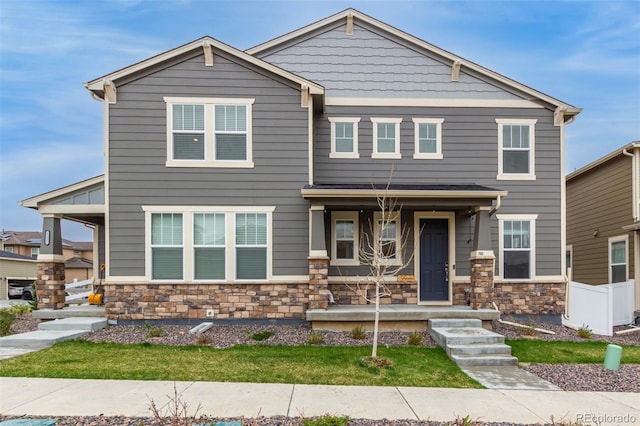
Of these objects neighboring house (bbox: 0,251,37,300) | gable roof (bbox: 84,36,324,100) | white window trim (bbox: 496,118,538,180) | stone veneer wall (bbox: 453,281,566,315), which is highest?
gable roof (bbox: 84,36,324,100)

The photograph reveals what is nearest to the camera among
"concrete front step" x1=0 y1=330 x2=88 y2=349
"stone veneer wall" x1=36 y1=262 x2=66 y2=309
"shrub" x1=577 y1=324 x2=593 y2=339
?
"concrete front step" x1=0 y1=330 x2=88 y2=349

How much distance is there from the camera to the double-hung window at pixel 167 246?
10320 millimetres

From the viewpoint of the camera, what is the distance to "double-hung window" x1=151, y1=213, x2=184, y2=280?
10320mm

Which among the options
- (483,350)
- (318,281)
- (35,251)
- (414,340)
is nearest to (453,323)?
(414,340)

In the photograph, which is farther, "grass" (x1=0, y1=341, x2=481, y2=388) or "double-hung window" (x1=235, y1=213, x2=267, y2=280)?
"double-hung window" (x1=235, y1=213, x2=267, y2=280)

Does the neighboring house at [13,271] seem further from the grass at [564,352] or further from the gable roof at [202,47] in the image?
the grass at [564,352]

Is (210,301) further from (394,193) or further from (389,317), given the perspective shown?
(394,193)

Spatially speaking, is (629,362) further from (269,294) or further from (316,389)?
(269,294)

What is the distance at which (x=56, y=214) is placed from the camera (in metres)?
10.8

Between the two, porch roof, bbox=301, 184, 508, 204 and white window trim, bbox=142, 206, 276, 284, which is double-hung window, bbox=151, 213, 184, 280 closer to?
white window trim, bbox=142, 206, 276, 284

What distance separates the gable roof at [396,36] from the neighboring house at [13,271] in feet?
78.5

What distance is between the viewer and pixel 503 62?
3409cm

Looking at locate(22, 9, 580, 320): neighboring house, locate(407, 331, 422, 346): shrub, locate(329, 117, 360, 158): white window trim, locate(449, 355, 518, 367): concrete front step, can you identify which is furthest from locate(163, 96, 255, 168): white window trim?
locate(449, 355, 518, 367): concrete front step

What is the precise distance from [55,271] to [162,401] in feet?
23.7
